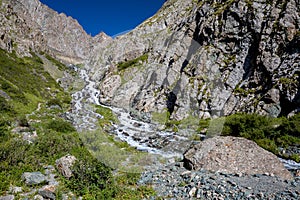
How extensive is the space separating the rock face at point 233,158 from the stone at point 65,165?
735 cm

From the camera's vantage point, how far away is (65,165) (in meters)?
12.9

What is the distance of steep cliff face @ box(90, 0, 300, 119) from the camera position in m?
31.6

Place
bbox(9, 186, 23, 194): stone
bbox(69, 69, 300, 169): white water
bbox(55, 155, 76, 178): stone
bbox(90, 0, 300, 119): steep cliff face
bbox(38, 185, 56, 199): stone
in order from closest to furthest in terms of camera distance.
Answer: bbox(38, 185, 56, 199): stone → bbox(9, 186, 23, 194): stone → bbox(55, 155, 76, 178): stone → bbox(69, 69, 300, 169): white water → bbox(90, 0, 300, 119): steep cliff face

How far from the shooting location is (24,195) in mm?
10352

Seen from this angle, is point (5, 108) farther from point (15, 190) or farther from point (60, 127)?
point (15, 190)

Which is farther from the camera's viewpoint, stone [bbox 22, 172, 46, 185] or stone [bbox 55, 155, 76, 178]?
stone [bbox 55, 155, 76, 178]

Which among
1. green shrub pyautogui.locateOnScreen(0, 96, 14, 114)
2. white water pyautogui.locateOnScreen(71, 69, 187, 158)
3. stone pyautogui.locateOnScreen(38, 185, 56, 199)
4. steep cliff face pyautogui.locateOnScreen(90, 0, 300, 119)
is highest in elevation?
steep cliff face pyautogui.locateOnScreen(90, 0, 300, 119)

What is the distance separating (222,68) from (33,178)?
3828cm

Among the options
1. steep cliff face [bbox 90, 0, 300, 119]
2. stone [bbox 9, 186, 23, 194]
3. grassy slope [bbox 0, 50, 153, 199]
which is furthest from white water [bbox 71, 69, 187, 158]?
stone [bbox 9, 186, 23, 194]

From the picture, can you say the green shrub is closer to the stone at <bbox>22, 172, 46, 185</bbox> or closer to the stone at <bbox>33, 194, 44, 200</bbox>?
the stone at <bbox>22, 172, 46, 185</bbox>

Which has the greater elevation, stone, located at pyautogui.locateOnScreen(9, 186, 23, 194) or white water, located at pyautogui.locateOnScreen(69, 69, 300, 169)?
white water, located at pyautogui.locateOnScreen(69, 69, 300, 169)

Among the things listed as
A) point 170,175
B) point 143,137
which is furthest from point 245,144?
point 143,137

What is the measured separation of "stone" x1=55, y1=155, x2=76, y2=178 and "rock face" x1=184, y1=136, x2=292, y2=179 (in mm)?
7348

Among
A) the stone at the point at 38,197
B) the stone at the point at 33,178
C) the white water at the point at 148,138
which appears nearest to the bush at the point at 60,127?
the white water at the point at 148,138
